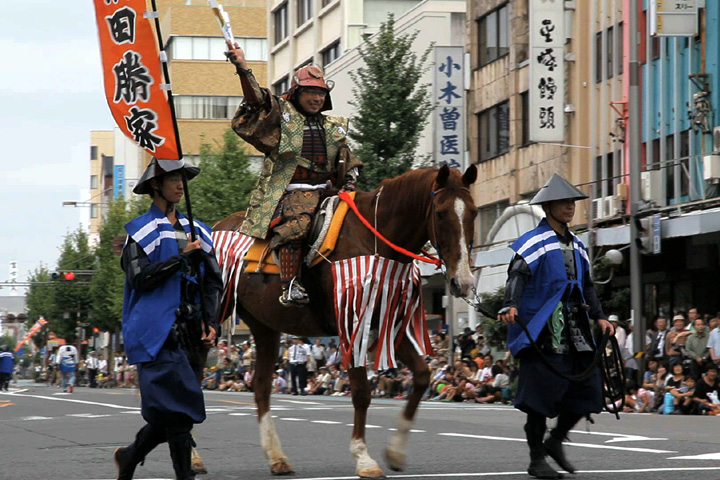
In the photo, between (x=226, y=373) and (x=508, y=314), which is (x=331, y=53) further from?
(x=508, y=314)

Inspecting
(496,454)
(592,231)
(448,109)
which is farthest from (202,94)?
(496,454)

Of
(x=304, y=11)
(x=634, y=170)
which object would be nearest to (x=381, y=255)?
(x=634, y=170)

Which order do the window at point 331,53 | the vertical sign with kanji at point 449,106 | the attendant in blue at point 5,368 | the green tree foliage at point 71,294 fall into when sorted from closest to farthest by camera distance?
1. the vertical sign with kanji at point 449,106
2. the attendant in blue at point 5,368
3. the window at point 331,53
4. the green tree foliage at point 71,294

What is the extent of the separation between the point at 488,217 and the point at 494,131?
8.65 ft

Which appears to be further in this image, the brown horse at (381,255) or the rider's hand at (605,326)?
the rider's hand at (605,326)

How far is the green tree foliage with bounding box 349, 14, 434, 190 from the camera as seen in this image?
105 feet

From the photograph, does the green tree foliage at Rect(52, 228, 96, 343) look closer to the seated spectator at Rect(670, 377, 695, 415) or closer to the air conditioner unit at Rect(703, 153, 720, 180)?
the air conditioner unit at Rect(703, 153, 720, 180)

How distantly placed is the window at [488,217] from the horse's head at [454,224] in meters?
30.5

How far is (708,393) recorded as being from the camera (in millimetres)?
19750

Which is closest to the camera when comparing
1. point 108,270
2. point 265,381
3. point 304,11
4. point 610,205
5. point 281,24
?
point 265,381

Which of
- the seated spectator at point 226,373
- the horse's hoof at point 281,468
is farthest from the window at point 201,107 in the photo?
the horse's hoof at point 281,468

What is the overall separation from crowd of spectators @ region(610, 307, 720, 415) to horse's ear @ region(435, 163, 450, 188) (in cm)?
1152

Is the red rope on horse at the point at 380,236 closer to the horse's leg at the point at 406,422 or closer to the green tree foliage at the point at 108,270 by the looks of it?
the horse's leg at the point at 406,422

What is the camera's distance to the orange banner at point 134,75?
27.4 feet
